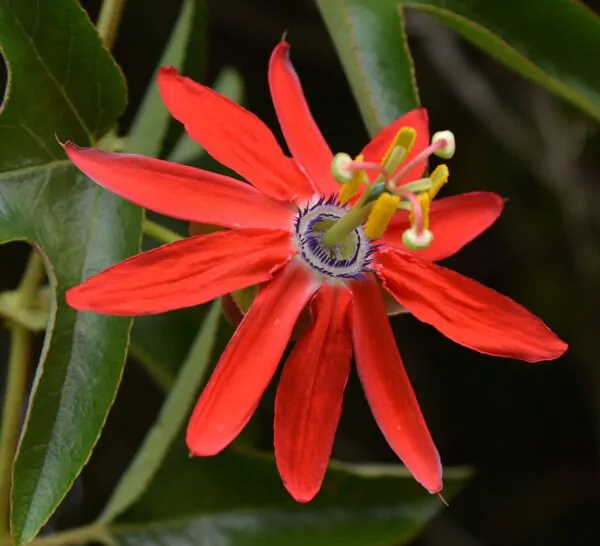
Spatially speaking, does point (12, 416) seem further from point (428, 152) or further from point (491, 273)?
point (491, 273)

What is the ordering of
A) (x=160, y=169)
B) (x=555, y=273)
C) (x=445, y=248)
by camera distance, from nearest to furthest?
(x=160, y=169), (x=445, y=248), (x=555, y=273)

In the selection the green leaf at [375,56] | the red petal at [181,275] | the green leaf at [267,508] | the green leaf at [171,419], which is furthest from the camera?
the green leaf at [267,508]

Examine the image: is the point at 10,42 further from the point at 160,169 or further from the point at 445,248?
the point at 445,248

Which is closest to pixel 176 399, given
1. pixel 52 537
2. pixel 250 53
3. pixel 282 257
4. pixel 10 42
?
pixel 52 537

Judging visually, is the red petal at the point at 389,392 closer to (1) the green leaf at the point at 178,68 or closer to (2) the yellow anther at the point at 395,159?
(2) the yellow anther at the point at 395,159

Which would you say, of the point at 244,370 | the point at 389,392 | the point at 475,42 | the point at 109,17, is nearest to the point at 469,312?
the point at 389,392

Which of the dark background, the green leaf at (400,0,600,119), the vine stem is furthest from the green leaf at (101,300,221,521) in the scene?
the dark background

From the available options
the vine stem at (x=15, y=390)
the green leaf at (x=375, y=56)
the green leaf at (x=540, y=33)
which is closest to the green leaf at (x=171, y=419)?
the vine stem at (x=15, y=390)
